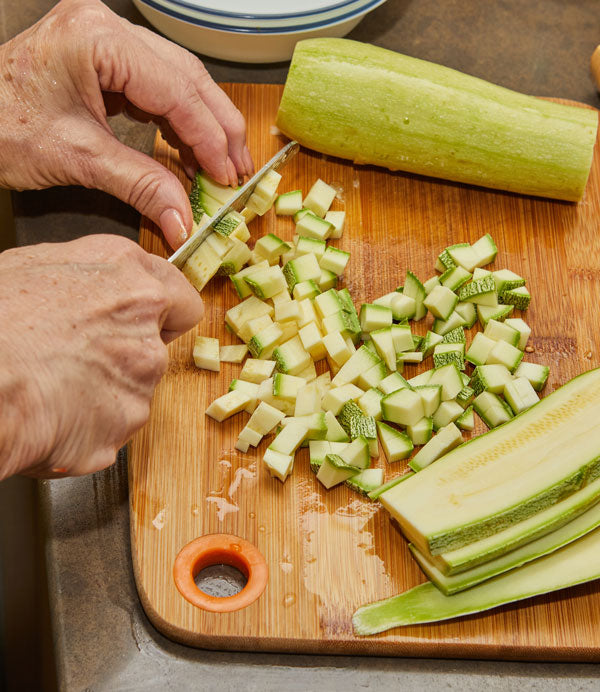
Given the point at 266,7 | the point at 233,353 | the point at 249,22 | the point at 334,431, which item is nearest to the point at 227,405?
the point at 233,353

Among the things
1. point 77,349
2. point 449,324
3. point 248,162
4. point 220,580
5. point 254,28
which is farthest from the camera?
point 254,28

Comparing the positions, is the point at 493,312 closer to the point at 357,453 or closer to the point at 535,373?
the point at 535,373

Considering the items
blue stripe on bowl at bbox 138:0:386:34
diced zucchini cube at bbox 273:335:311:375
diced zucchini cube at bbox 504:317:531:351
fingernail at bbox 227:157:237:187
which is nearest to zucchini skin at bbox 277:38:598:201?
blue stripe on bowl at bbox 138:0:386:34

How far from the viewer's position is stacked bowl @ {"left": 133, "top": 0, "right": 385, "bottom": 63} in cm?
288

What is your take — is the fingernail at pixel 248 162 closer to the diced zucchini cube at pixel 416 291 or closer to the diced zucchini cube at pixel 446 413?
the diced zucchini cube at pixel 416 291

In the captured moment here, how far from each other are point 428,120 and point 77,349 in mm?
1634

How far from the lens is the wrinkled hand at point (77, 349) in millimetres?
1690

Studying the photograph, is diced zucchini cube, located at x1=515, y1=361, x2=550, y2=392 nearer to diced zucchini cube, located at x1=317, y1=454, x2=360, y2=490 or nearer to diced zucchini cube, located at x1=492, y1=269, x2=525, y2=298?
diced zucchini cube, located at x1=492, y1=269, x2=525, y2=298

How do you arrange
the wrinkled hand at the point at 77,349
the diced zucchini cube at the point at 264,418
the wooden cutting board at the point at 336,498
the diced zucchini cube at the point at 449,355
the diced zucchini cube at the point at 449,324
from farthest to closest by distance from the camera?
the diced zucchini cube at the point at 449,324 → the diced zucchini cube at the point at 449,355 → the diced zucchini cube at the point at 264,418 → the wooden cutting board at the point at 336,498 → the wrinkled hand at the point at 77,349

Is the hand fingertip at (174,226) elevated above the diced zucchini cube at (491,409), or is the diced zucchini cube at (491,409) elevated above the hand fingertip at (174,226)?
the hand fingertip at (174,226)

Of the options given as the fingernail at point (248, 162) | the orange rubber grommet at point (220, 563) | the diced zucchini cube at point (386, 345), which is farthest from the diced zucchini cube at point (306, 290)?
the orange rubber grommet at point (220, 563)

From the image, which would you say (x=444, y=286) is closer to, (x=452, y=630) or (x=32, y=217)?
(x=452, y=630)

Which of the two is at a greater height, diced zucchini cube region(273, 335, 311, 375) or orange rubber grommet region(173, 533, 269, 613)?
diced zucchini cube region(273, 335, 311, 375)

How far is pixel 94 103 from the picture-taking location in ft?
8.11
